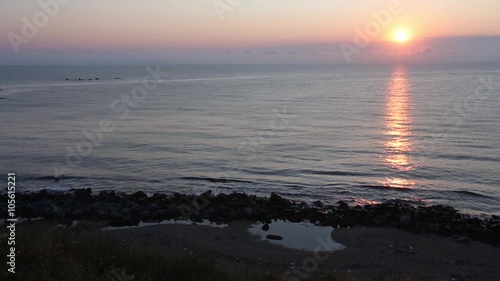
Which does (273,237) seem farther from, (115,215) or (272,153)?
(272,153)

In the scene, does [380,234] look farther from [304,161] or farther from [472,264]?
[304,161]

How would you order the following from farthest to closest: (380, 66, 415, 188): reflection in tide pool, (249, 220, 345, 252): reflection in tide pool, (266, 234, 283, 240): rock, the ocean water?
1. (380, 66, 415, 188): reflection in tide pool
2. the ocean water
3. (266, 234, 283, 240): rock
4. (249, 220, 345, 252): reflection in tide pool

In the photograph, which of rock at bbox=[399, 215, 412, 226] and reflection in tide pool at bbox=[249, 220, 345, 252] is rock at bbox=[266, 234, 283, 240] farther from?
rock at bbox=[399, 215, 412, 226]

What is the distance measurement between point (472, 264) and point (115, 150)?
29.4 m

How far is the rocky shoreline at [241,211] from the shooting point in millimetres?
21516

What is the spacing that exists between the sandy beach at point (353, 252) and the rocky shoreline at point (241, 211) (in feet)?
3.06

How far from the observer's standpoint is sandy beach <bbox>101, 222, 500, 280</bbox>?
54.1 ft

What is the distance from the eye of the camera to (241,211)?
74.5ft

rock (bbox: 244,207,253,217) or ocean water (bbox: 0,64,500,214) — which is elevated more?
ocean water (bbox: 0,64,500,214)

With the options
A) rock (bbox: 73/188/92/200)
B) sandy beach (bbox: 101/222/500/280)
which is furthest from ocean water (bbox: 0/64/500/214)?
sandy beach (bbox: 101/222/500/280)

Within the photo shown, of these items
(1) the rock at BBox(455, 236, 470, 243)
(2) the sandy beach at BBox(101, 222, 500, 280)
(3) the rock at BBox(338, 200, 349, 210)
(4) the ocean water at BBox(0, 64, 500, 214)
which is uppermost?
(4) the ocean water at BBox(0, 64, 500, 214)

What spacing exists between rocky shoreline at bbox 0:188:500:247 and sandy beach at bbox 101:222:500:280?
0.93m

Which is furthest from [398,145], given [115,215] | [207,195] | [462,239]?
[115,215]

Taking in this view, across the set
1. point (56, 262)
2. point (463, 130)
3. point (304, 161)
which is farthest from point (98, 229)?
point (463, 130)
